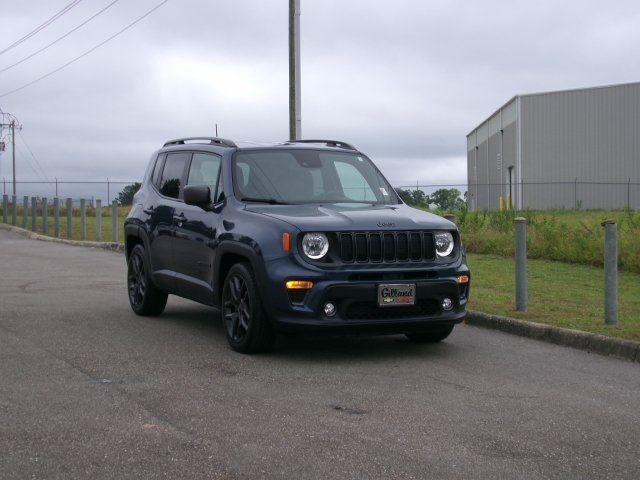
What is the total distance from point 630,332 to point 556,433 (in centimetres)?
359

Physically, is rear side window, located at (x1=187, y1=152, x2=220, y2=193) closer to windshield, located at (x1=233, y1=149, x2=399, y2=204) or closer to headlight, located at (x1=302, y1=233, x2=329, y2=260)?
windshield, located at (x1=233, y1=149, x2=399, y2=204)

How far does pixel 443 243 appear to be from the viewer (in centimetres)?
817

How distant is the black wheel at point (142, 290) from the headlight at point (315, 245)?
3154 millimetres

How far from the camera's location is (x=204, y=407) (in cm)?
609

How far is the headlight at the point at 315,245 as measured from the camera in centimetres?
771

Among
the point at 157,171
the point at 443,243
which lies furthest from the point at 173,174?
the point at 443,243

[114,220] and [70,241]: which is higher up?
[114,220]

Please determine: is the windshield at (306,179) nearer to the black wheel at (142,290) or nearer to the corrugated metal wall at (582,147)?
the black wheel at (142,290)

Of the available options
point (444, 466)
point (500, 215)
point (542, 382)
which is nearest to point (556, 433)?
point (444, 466)

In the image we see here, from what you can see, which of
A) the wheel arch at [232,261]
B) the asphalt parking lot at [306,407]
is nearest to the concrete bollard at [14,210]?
the asphalt parking lot at [306,407]

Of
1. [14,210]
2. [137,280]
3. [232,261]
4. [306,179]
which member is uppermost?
[14,210]

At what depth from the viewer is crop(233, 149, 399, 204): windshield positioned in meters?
8.80

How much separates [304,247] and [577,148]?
1579 inches

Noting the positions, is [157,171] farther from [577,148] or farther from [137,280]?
[577,148]
